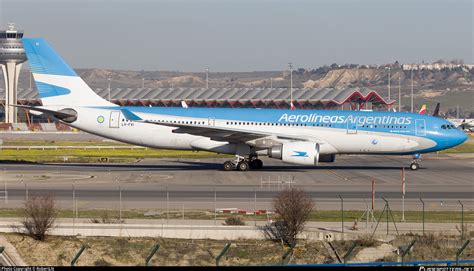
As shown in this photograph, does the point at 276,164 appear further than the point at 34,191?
Yes

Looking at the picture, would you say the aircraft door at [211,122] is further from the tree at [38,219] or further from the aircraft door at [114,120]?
the tree at [38,219]

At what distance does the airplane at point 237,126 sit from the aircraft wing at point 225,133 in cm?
6

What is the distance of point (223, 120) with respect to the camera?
53719 mm

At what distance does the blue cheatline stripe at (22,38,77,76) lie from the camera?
54.9 metres

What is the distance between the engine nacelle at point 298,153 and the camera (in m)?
50.7

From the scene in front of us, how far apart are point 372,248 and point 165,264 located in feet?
22.4

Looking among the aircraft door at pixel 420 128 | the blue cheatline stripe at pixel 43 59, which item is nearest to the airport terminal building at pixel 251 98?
the aircraft door at pixel 420 128

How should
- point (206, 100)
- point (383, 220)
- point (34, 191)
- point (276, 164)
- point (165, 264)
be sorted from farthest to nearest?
point (206, 100) < point (276, 164) < point (34, 191) < point (383, 220) < point (165, 264)

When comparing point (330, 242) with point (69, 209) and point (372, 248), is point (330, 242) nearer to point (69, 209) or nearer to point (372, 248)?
point (372, 248)

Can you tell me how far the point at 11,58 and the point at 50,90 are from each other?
3833 inches

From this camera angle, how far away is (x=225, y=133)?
51531mm

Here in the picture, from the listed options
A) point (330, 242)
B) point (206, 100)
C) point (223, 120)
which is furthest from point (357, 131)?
point (206, 100)

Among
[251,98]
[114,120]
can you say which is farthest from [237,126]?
[251,98]

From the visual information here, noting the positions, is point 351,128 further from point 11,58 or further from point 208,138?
point 11,58
